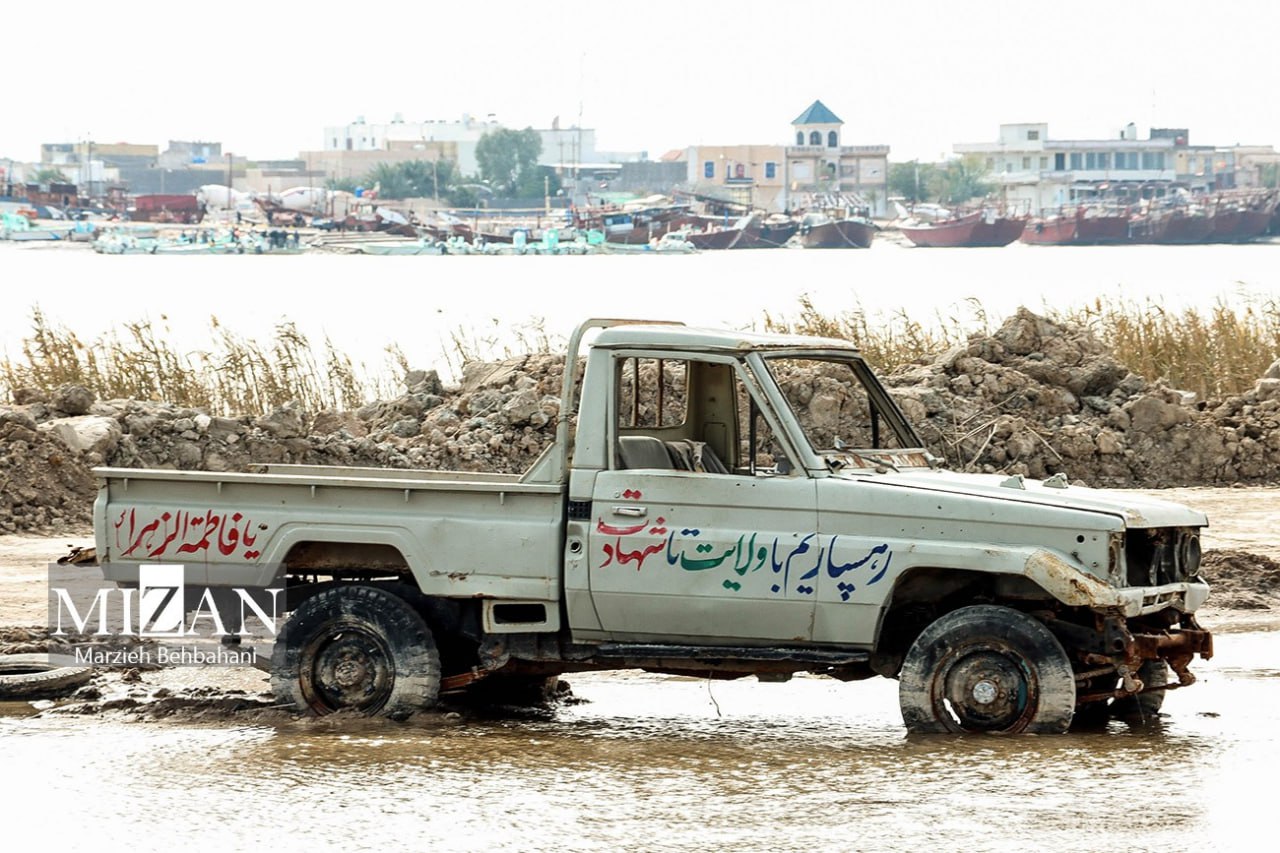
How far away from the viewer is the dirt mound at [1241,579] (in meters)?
12.1

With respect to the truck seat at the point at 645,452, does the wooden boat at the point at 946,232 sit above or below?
Answer: above

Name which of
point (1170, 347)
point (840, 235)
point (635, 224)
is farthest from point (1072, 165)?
point (1170, 347)

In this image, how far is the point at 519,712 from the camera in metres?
9.39

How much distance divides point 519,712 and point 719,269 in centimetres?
9679

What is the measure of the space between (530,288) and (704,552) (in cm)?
7422

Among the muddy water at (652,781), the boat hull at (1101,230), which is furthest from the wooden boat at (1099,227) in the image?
the muddy water at (652,781)

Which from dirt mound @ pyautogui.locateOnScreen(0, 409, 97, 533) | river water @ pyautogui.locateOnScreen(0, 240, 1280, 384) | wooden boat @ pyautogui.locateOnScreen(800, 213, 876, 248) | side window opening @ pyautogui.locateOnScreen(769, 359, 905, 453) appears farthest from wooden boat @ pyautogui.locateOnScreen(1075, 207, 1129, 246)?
dirt mound @ pyautogui.locateOnScreen(0, 409, 97, 533)

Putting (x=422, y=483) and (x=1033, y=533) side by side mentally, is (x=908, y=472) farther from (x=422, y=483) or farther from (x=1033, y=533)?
(x=422, y=483)

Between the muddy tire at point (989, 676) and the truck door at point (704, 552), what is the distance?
0.56 meters

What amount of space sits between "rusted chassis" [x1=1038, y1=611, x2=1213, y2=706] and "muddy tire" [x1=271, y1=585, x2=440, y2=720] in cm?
286

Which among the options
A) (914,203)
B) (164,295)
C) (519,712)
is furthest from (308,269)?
(519,712)

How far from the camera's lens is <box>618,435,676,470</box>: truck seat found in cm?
877

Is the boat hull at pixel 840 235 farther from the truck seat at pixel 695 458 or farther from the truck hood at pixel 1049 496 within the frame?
the truck hood at pixel 1049 496

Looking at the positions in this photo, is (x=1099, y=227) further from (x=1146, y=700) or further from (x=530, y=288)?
(x=1146, y=700)
